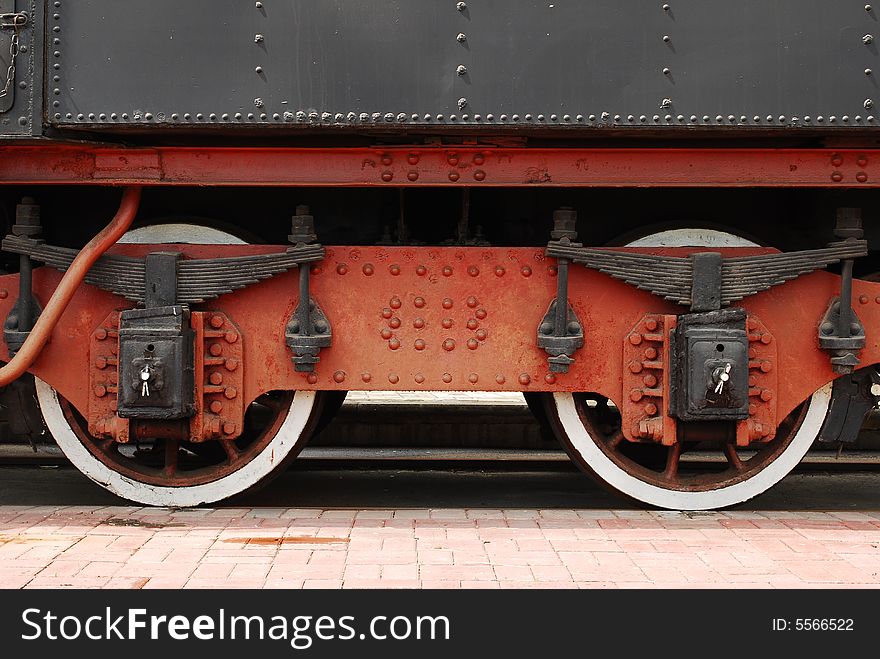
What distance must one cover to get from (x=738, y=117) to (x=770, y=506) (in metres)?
2.18

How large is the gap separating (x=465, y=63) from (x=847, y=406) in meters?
2.48

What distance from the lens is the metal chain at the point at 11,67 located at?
4.75m

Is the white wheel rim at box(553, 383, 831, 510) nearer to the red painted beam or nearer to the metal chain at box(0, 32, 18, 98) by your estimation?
the red painted beam

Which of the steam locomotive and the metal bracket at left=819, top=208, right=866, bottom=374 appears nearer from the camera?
the steam locomotive

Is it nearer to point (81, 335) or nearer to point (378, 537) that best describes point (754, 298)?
point (378, 537)

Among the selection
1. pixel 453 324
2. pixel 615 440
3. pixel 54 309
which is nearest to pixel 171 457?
pixel 54 309

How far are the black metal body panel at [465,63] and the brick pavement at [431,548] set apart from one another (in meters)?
1.73

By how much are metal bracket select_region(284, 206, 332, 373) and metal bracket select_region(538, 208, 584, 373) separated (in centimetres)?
101

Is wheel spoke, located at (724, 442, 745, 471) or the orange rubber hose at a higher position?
the orange rubber hose

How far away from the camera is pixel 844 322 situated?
5.14 meters

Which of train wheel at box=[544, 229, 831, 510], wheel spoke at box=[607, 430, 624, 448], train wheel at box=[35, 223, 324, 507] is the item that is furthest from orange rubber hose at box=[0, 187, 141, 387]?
wheel spoke at box=[607, 430, 624, 448]

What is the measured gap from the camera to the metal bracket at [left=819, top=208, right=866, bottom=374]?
512cm

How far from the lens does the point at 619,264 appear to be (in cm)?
514
